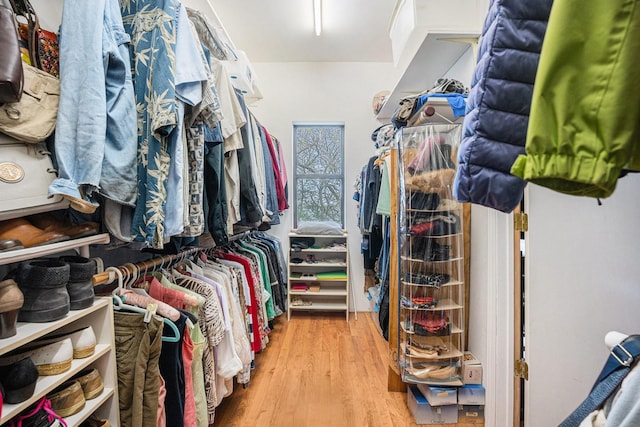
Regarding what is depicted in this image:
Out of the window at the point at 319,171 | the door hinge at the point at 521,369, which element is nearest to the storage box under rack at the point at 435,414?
the door hinge at the point at 521,369

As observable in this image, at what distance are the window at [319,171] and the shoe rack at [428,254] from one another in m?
1.82

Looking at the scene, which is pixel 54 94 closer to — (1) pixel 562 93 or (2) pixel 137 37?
(2) pixel 137 37

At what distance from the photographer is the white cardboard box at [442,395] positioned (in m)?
1.62

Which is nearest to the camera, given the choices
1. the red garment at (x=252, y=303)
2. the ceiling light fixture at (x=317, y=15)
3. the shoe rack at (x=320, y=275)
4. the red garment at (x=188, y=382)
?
the red garment at (x=188, y=382)

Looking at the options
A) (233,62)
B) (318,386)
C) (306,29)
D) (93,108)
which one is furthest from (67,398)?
(306,29)

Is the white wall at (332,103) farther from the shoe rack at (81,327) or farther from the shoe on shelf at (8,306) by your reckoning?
the shoe on shelf at (8,306)

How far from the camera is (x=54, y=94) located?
32.6 inches

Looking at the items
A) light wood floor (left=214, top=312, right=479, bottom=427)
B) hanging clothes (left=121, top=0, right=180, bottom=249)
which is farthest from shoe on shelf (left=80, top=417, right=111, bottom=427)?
light wood floor (left=214, top=312, right=479, bottom=427)

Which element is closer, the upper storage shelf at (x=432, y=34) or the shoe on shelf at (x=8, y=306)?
the shoe on shelf at (x=8, y=306)

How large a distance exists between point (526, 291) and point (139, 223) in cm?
169

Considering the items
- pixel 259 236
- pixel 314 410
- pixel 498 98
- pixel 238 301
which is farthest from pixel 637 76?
pixel 259 236

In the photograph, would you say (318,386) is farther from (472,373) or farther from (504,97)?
(504,97)

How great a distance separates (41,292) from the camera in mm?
810

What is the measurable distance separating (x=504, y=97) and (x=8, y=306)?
1133 mm
